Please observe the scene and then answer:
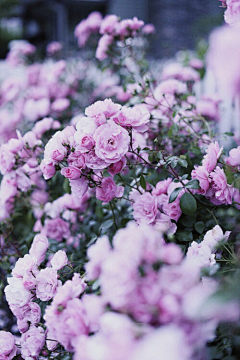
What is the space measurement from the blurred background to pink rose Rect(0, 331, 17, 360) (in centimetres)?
596

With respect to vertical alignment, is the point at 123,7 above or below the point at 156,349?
below

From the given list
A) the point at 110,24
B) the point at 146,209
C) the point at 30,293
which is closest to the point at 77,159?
the point at 146,209

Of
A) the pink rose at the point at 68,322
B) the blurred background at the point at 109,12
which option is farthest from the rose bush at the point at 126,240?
the blurred background at the point at 109,12

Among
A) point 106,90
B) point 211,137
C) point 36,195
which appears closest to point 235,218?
point 211,137

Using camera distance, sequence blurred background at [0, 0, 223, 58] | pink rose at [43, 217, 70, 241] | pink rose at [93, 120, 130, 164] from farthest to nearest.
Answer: blurred background at [0, 0, 223, 58], pink rose at [43, 217, 70, 241], pink rose at [93, 120, 130, 164]

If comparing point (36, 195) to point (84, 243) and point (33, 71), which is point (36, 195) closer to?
point (84, 243)

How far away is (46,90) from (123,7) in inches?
254

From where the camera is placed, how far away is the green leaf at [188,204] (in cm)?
105

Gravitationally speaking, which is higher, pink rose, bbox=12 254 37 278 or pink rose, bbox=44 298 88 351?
pink rose, bbox=44 298 88 351

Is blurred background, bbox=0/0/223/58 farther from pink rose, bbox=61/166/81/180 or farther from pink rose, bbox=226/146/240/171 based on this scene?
pink rose, bbox=61/166/81/180

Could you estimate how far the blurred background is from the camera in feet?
25.0

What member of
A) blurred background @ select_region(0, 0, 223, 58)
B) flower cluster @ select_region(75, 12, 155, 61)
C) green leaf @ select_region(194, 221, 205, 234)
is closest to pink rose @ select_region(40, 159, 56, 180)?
green leaf @ select_region(194, 221, 205, 234)

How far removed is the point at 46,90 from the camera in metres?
2.64

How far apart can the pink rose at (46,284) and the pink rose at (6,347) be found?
5.0 inches
